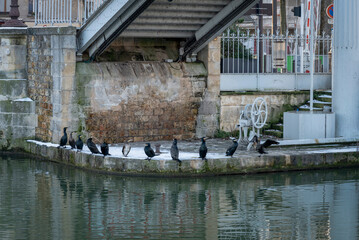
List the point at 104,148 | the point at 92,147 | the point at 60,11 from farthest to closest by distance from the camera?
1. the point at 60,11
2. the point at 92,147
3. the point at 104,148

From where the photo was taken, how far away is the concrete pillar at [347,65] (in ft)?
68.2

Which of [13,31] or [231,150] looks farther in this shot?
[13,31]

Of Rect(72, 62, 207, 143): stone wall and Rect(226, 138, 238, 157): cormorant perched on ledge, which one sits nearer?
Rect(226, 138, 238, 157): cormorant perched on ledge

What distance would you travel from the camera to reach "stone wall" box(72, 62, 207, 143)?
21.2 m

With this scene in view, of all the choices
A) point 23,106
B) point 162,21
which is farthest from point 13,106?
point 162,21

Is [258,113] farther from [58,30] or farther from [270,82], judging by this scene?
[58,30]

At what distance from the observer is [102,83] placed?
836 inches

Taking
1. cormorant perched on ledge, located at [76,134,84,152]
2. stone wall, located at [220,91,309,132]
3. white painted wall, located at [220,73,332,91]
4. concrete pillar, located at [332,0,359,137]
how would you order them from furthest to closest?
white painted wall, located at [220,73,332,91]
stone wall, located at [220,91,309,132]
concrete pillar, located at [332,0,359,137]
cormorant perched on ledge, located at [76,134,84,152]

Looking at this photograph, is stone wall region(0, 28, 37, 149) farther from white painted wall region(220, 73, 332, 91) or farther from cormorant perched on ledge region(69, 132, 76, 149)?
white painted wall region(220, 73, 332, 91)

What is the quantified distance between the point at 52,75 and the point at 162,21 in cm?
283

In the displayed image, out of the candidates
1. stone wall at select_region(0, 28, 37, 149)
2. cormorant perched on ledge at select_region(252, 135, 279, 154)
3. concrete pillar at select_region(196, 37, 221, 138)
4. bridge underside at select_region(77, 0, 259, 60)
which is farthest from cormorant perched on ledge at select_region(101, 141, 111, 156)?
concrete pillar at select_region(196, 37, 221, 138)

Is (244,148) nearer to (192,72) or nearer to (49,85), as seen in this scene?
(192,72)

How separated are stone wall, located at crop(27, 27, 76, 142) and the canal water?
139cm

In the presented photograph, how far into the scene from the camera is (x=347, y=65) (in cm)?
2086
